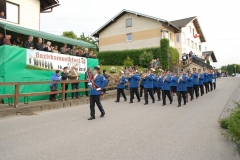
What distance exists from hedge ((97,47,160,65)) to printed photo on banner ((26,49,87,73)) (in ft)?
57.2

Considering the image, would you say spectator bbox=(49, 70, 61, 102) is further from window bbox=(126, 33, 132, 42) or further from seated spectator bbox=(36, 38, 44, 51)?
window bbox=(126, 33, 132, 42)

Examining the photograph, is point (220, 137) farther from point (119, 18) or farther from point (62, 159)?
point (119, 18)

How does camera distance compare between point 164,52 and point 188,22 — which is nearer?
point 164,52

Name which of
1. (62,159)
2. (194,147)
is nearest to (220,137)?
(194,147)

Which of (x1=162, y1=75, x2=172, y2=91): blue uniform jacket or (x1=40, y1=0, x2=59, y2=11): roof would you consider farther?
(x1=40, y1=0, x2=59, y2=11): roof

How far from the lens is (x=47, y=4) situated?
1930 centimetres

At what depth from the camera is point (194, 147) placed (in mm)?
5211

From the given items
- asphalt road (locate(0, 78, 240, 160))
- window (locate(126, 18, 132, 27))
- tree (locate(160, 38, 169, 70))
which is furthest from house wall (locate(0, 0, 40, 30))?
window (locate(126, 18, 132, 27))

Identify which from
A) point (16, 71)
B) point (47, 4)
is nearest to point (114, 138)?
point (16, 71)

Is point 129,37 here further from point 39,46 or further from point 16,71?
point 16,71

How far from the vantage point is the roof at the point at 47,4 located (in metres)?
18.9

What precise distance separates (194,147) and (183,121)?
2.80 metres

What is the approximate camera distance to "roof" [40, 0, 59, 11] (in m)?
18.9

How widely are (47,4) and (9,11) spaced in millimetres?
4178
